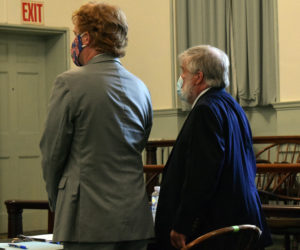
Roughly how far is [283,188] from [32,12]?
3.93 metres

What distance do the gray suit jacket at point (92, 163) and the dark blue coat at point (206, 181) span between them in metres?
0.20

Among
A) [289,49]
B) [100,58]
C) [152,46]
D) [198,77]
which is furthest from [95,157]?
[152,46]

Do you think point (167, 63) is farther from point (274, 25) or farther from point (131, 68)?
point (274, 25)

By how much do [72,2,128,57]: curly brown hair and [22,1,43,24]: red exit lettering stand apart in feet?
18.5

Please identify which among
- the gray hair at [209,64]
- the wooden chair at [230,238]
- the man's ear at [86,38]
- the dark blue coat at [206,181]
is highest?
the man's ear at [86,38]

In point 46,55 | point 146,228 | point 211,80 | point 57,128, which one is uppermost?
point 46,55

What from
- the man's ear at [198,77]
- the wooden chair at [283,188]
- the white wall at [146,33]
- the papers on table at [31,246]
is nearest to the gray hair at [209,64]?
the man's ear at [198,77]

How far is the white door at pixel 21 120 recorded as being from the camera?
25.8 ft

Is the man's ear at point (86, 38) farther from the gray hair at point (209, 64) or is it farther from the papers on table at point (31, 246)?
the papers on table at point (31, 246)

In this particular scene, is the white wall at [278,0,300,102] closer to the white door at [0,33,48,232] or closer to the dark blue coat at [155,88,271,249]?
the white door at [0,33,48,232]

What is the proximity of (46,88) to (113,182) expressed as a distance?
20.3 feet

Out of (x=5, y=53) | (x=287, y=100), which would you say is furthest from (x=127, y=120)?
(x=5, y=53)

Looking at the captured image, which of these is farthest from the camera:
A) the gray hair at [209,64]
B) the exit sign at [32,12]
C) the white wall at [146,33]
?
the exit sign at [32,12]

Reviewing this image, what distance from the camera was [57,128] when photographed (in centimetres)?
219
